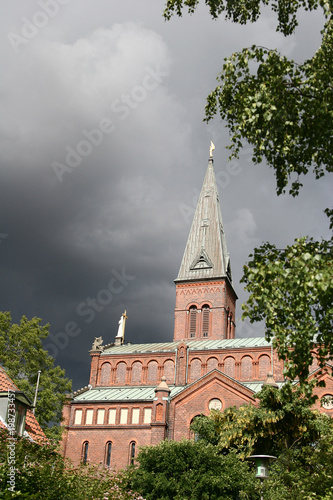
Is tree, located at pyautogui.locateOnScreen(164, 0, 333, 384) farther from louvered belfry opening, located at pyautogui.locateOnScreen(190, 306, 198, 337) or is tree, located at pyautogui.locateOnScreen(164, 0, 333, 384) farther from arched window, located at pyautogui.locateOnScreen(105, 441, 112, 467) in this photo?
louvered belfry opening, located at pyautogui.locateOnScreen(190, 306, 198, 337)

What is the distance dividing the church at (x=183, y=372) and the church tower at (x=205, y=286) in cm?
11

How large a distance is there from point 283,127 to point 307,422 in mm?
24701

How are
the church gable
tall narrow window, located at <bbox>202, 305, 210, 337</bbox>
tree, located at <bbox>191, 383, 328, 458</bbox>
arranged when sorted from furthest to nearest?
tall narrow window, located at <bbox>202, 305, 210, 337</bbox>
the church gable
tree, located at <bbox>191, 383, 328, 458</bbox>

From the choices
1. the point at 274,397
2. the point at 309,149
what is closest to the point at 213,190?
the point at 274,397

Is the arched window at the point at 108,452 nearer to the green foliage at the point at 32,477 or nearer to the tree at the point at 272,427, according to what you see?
the tree at the point at 272,427

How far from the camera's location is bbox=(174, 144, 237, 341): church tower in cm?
5922

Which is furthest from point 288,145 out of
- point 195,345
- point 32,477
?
point 195,345

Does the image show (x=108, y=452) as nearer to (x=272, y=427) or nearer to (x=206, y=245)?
(x=272, y=427)

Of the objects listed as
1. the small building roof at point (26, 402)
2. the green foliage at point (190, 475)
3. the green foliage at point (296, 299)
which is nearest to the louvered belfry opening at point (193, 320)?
the green foliage at point (190, 475)

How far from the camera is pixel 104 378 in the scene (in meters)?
55.2

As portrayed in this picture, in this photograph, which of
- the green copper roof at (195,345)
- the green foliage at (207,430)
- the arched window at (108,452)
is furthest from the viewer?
the green copper roof at (195,345)

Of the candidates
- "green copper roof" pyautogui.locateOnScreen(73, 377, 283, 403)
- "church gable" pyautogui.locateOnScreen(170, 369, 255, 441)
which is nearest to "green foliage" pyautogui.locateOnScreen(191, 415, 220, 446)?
"church gable" pyautogui.locateOnScreen(170, 369, 255, 441)

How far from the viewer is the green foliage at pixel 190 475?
29891 mm

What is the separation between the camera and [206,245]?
63969 mm
